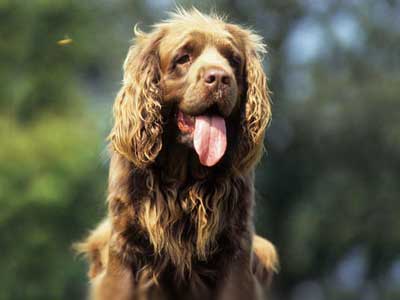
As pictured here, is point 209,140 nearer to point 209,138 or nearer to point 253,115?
point 209,138

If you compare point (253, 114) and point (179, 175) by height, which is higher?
point (253, 114)

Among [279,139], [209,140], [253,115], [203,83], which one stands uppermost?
[203,83]

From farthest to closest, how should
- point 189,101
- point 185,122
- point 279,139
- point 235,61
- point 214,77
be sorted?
point 279,139 < point 235,61 < point 185,122 < point 189,101 < point 214,77

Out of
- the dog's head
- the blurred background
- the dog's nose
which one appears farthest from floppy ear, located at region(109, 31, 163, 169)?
the blurred background

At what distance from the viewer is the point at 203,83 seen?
25.5 ft

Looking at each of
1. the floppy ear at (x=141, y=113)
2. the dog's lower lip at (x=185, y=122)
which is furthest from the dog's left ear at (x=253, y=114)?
the floppy ear at (x=141, y=113)

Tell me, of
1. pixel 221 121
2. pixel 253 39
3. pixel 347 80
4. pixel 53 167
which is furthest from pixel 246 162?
pixel 347 80

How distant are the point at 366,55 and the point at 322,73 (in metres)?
1.51

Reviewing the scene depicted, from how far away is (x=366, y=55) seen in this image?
108ft

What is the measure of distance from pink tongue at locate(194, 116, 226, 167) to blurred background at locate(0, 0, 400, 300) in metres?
19.5

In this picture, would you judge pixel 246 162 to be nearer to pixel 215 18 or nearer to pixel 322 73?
pixel 215 18

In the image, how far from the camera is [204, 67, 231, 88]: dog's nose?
7.72 meters

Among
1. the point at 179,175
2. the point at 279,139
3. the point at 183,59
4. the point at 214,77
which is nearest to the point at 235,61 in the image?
the point at 183,59

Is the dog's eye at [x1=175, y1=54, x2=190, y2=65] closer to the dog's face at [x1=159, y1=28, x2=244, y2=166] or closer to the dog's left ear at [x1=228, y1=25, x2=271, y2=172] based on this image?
the dog's face at [x1=159, y1=28, x2=244, y2=166]
